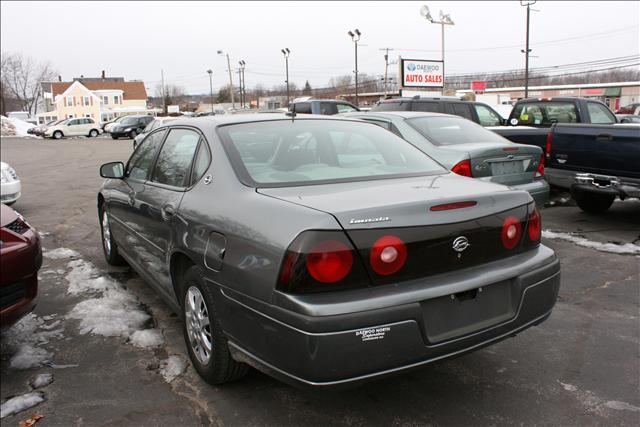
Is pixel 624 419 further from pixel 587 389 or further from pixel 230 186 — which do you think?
pixel 230 186

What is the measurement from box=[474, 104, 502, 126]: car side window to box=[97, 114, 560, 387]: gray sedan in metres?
8.53

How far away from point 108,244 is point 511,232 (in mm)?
4165

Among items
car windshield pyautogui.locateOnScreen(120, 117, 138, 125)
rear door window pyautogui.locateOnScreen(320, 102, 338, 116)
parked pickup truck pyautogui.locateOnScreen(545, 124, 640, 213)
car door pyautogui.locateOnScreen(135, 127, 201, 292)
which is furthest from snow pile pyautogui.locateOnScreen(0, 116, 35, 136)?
car door pyautogui.locateOnScreen(135, 127, 201, 292)

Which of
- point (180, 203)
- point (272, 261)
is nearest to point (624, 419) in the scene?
point (272, 261)

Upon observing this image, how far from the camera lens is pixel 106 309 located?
4.22 meters

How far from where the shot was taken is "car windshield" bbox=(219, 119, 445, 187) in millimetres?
2990

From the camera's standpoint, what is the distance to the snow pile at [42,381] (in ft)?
10.1

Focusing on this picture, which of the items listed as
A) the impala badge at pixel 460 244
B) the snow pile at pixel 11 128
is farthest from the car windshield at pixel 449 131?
the snow pile at pixel 11 128

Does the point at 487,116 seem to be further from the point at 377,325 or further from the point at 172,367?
the point at 377,325

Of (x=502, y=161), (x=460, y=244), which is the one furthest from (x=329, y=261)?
(x=502, y=161)

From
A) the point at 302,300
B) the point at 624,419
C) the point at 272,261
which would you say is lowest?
the point at 624,419

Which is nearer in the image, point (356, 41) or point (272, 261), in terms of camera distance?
point (272, 261)

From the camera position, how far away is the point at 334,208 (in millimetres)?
2350

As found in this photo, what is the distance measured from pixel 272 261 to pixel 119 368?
5.38ft
